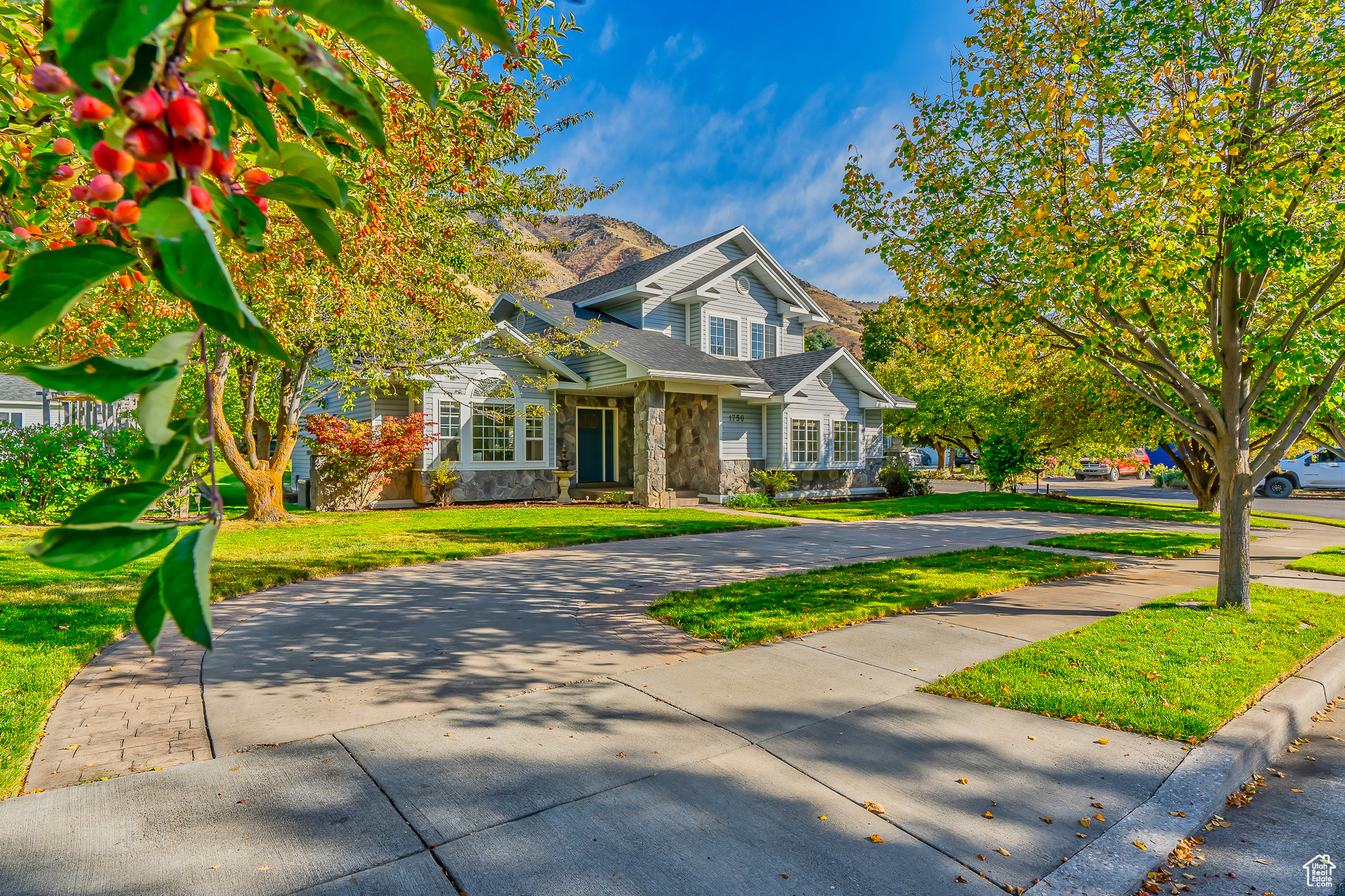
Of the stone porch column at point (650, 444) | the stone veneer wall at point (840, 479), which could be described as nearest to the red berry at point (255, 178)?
the stone porch column at point (650, 444)

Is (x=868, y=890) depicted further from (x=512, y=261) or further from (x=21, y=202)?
(x=512, y=261)

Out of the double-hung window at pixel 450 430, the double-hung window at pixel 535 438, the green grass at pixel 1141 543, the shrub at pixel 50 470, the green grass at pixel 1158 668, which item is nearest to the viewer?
the green grass at pixel 1158 668

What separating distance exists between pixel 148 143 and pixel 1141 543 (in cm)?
1430

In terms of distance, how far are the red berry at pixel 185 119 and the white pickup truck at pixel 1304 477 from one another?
34564 millimetres

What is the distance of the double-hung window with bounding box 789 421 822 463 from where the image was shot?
21500 millimetres

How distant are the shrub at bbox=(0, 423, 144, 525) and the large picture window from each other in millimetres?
7178

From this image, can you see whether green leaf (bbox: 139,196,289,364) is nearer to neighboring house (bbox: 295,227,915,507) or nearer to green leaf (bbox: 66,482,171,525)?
green leaf (bbox: 66,482,171,525)

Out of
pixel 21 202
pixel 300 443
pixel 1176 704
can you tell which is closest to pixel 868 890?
pixel 1176 704

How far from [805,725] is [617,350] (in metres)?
14.7

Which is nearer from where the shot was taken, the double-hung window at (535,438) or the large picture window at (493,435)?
the large picture window at (493,435)

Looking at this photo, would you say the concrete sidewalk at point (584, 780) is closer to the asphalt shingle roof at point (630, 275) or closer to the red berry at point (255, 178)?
the red berry at point (255, 178)

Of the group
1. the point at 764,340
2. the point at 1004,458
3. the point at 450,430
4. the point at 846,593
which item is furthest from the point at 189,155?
the point at 764,340

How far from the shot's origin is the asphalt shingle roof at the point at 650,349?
18469 mm

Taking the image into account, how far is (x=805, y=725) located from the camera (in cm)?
437
